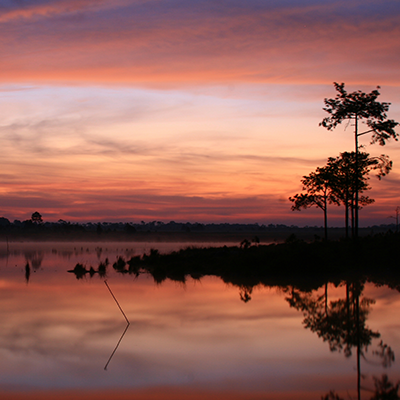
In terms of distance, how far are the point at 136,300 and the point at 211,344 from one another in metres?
8.27

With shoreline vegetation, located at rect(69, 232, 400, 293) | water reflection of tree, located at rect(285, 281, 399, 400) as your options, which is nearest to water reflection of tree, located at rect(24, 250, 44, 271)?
shoreline vegetation, located at rect(69, 232, 400, 293)

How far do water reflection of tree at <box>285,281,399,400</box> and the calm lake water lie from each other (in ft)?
0.37

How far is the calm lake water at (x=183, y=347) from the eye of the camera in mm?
9430

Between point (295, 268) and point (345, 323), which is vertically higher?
point (295, 268)

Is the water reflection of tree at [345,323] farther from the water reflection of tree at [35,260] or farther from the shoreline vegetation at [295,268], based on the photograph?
the water reflection of tree at [35,260]

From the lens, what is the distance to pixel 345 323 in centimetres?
1524

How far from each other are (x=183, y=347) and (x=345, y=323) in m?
5.67

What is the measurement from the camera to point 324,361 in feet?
36.4

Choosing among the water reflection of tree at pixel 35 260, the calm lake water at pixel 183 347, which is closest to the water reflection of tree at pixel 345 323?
the calm lake water at pixel 183 347

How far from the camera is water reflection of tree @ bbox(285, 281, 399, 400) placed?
10.7 meters

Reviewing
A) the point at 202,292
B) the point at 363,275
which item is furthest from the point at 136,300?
the point at 363,275

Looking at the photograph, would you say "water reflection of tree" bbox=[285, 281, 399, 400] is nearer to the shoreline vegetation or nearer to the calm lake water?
the calm lake water

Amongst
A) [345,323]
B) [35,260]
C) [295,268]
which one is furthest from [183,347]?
[35,260]

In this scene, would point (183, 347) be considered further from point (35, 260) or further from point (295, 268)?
point (35, 260)
